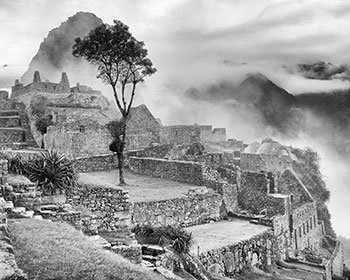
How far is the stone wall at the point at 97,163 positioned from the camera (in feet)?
→ 93.5

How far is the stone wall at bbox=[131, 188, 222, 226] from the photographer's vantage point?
58.7 ft

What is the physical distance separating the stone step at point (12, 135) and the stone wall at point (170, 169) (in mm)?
12430

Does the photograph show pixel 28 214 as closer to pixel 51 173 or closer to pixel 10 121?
pixel 51 173

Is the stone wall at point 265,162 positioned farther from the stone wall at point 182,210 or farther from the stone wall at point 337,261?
the stone wall at point 182,210

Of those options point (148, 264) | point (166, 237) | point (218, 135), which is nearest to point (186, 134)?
point (218, 135)

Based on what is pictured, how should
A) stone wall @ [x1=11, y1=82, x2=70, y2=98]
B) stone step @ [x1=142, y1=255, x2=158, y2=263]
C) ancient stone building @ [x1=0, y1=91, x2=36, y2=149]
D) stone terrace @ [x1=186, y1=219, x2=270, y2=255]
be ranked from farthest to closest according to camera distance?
stone wall @ [x1=11, y1=82, x2=70, y2=98] → ancient stone building @ [x1=0, y1=91, x2=36, y2=149] → stone terrace @ [x1=186, y1=219, x2=270, y2=255] → stone step @ [x1=142, y1=255, x2=158, y2=263]

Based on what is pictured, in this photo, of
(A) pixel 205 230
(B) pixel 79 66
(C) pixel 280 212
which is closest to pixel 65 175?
(A) pixel 205 230

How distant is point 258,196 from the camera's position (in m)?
25.8

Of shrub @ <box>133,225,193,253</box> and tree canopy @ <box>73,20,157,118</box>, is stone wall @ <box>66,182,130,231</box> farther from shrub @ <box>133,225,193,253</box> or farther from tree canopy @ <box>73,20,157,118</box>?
tree canopy @ <box>73,20,157,118</box>

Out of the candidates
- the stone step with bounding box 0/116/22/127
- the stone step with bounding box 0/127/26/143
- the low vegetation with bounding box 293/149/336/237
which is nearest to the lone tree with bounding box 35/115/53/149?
the stone step with bounding box 0/127/26/143

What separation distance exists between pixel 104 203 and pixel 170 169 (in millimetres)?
14304

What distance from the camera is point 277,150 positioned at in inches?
1527

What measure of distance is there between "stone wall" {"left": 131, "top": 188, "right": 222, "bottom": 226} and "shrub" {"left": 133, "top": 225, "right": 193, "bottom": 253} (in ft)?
10.1

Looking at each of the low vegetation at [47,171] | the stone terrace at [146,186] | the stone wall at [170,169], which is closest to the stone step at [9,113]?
the stone wall at [170,169]
